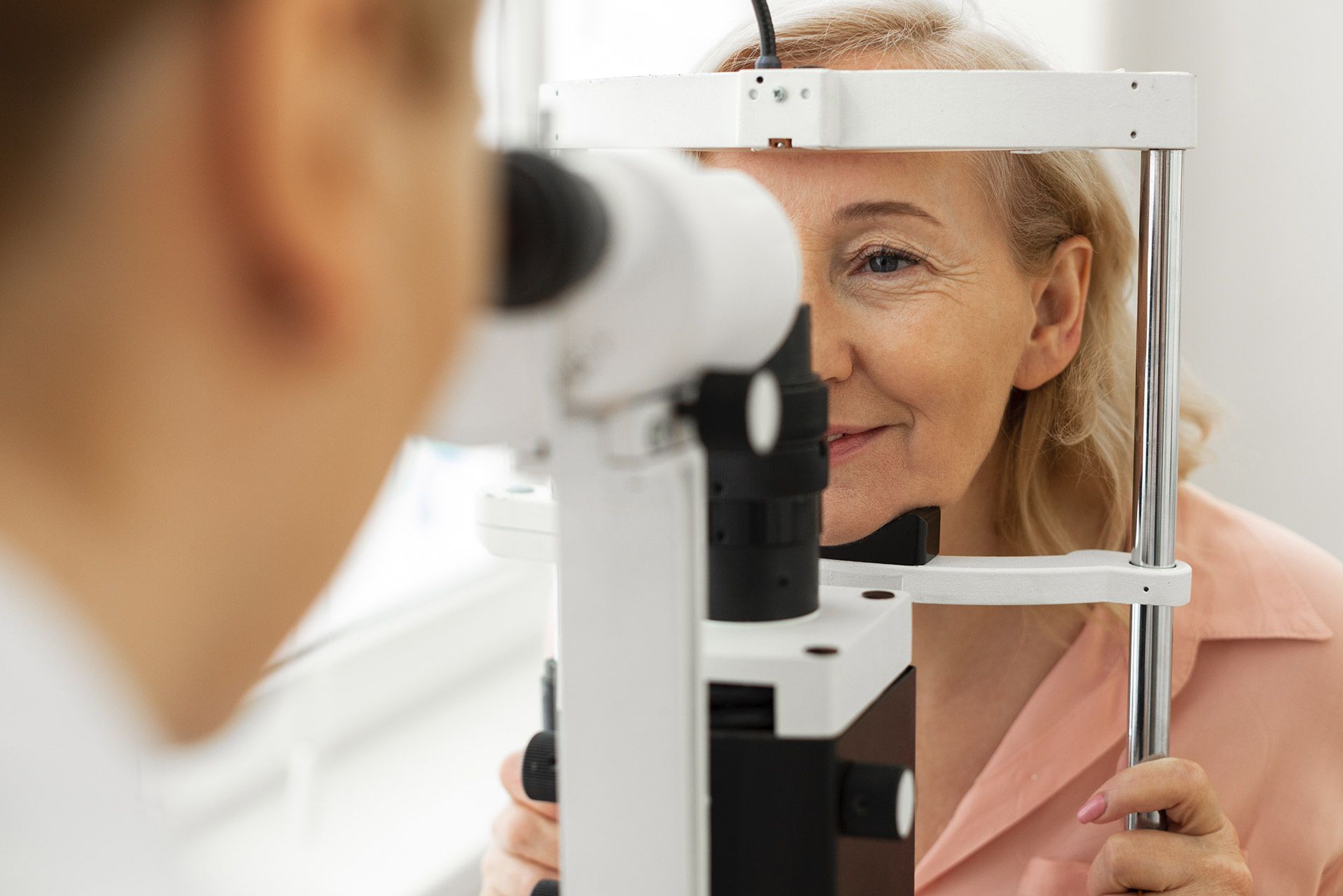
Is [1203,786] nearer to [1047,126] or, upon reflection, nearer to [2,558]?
[1047,126]

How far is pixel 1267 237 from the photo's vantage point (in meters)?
1.84

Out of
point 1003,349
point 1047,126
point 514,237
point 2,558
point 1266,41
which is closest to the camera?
point 2,558

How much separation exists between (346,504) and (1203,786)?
725mm

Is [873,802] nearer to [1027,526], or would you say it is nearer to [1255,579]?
[1027,526]

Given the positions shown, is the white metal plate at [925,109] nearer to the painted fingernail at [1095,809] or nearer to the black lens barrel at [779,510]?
the black lens barrel at [779,510]

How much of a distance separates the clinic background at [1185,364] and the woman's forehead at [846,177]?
2.11 ft

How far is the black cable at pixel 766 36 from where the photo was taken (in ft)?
2.07

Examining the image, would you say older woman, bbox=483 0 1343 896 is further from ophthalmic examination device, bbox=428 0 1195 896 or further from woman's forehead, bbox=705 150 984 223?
ophthalmic examination device, bbox=428 0 1195 896

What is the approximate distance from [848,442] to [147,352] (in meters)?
0.81

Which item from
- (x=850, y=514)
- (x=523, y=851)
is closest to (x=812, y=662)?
(x=850, y=514)

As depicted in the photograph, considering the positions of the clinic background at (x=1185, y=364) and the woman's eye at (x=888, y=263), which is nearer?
the woman's eye at (x=888, y=263)

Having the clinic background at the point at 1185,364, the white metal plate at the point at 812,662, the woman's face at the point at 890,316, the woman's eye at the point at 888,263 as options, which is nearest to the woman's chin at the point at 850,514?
the woman's face at the point at 890,316

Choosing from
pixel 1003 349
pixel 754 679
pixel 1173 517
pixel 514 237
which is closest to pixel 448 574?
pixel 1003 349

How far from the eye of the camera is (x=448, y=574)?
1.98 meters
